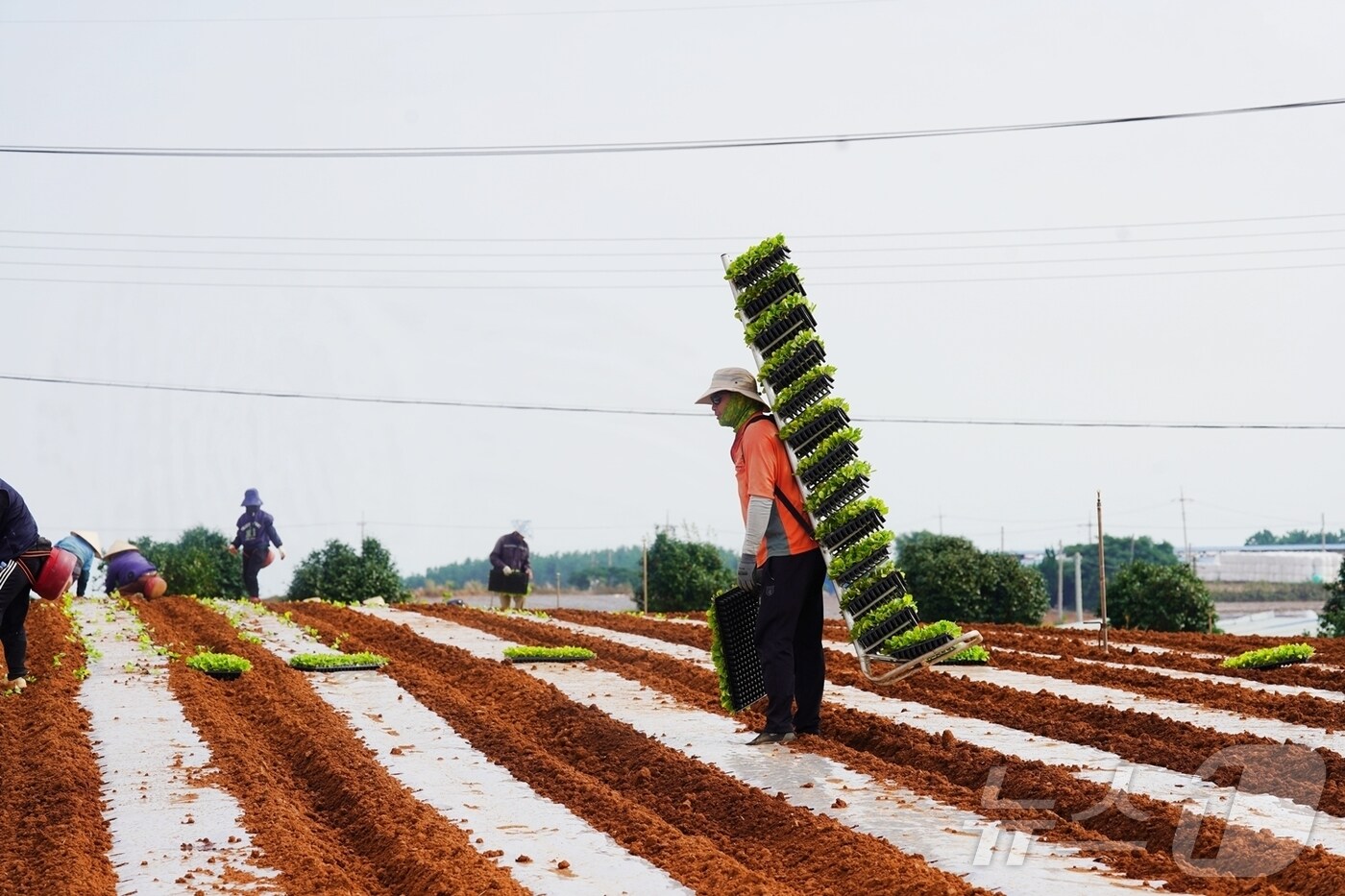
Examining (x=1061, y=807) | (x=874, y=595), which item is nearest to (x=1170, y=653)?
(x=874, y=595)

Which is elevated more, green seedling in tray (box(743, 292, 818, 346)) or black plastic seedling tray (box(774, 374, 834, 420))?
green seedling in tray (box(743, 292, 818, 346))

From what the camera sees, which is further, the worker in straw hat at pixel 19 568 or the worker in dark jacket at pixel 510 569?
the worker in dark jacket at pixel 510 569

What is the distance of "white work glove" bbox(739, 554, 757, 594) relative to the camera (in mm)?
7684

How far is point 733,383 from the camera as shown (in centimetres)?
805

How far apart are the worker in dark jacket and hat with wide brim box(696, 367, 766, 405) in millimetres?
14298

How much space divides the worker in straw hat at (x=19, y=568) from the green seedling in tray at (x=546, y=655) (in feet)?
11.7

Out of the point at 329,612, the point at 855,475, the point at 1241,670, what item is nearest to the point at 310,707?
the point at 855,475

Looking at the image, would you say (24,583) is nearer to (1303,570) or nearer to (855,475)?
(855,475)

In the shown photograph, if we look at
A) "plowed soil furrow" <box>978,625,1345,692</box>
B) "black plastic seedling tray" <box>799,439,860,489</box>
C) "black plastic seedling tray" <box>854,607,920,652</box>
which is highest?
"black plastic seedling tray" <box>799,439,860,489</box>

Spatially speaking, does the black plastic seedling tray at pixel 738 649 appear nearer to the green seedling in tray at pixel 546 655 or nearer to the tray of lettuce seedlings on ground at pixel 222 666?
the green seedling in tray at pixel 546 655

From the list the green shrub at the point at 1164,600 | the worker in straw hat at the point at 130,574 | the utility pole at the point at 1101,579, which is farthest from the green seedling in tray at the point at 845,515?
the worker in straw hat at the point at 130,574

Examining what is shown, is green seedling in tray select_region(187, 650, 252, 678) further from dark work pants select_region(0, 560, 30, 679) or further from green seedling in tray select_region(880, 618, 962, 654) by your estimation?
green seedling in tray select_region(880, 618, 962, 654)

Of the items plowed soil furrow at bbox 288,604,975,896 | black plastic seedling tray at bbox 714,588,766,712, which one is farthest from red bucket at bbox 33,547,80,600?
black plastic seedling tray at bbox 714,588,766,712

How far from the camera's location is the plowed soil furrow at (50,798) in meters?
5.38
